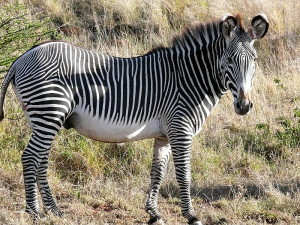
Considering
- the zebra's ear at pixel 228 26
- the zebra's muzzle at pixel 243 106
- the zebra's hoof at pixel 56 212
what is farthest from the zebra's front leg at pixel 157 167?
the zebra's ear at pixel 228 26

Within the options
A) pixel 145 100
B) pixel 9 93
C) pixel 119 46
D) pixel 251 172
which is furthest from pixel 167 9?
pixel 145 100

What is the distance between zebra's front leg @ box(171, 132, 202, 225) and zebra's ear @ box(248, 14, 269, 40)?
1202 mm

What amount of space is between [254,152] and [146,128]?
2.50m

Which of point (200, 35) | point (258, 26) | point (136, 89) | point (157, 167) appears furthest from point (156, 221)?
point (258, 26)

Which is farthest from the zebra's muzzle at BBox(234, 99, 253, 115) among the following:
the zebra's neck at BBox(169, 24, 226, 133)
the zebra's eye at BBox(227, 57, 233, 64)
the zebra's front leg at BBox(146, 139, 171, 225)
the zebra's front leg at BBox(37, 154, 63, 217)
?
the zebra's front leg at BBox(37, 154, 63, 217)

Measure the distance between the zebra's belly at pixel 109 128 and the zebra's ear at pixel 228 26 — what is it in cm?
109

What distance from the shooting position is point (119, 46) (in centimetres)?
1062

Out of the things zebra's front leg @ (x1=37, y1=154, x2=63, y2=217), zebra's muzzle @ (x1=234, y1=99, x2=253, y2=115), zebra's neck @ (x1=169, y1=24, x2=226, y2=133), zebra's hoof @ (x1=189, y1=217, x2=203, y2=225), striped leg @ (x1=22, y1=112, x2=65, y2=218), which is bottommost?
zebra's hoof @ (x1=189, y1=217, x2=203, y2=225)

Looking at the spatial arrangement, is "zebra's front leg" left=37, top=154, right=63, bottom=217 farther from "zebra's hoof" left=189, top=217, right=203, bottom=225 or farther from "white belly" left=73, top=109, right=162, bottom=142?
"zebra's hoof" left=189, top=217, right=203, bottom=225

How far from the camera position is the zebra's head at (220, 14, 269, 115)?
532 centimetres

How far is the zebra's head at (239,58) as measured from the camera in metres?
5.32

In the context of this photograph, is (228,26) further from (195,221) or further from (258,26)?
(195,221)

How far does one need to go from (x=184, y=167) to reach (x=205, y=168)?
1.62m

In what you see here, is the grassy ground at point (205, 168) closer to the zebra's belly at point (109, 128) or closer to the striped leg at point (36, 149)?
the striped leg at point (36, 149)
